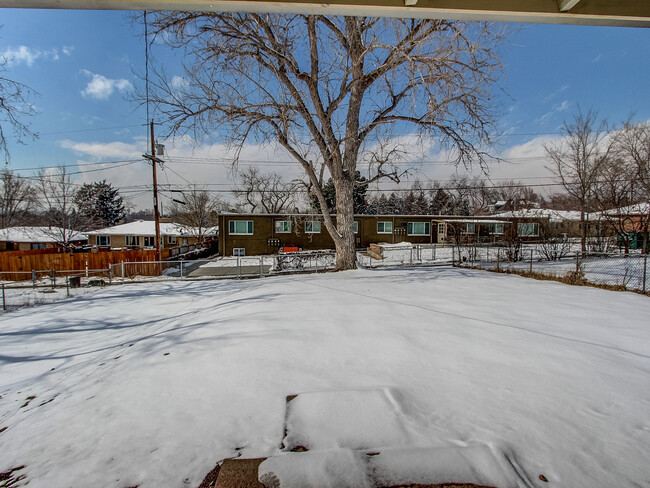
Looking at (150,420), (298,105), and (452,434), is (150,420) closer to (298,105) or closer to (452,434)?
(452,434)

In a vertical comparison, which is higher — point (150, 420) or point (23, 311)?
point (150, 420)

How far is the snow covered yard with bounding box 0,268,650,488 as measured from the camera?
1715 millimetres

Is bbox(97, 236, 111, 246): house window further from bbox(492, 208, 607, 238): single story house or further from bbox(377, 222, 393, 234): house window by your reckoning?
bbox(492, 208, 607, 238): single story house

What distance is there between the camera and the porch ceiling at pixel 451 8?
2.41 m

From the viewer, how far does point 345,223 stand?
34.6 ft

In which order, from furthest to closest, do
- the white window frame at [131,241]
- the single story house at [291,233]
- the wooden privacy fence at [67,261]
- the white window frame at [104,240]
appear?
the white window frame at [104,240]
the white window frame at [131,241]
the single story house at [291,233]
the wooden privacy fence at [67,261]

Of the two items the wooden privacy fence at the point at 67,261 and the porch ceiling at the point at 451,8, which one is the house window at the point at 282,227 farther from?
the porch ceiling at the point at 451,8

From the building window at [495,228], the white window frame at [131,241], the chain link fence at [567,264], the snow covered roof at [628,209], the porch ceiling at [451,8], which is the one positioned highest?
the porch ceiling at [451,8]

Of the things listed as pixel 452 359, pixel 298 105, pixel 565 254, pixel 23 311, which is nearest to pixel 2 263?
pixel 23 311

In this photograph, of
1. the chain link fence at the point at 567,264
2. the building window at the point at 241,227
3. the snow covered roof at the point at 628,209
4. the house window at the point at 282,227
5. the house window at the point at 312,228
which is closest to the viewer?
the chain link fence at the point at 567,264

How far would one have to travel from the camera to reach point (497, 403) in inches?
85.0

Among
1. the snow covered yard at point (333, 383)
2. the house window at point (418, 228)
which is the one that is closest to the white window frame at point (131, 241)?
the house window at point (418, 228)

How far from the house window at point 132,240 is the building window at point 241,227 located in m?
21.4

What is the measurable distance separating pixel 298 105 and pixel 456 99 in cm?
519
